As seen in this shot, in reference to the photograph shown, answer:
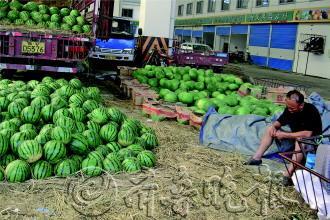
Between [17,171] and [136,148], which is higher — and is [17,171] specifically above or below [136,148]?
below

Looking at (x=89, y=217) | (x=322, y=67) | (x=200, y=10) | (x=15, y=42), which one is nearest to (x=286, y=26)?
(x=322, y=67)

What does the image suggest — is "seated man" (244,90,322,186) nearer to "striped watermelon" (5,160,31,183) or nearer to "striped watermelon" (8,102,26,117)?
"striped watermelon" (5,160,31,183)

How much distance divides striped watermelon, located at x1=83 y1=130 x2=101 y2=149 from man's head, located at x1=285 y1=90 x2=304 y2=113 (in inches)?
101

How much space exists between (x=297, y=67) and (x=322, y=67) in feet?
9.79

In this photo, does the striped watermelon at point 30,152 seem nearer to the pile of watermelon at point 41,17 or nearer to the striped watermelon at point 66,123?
the striped watermelon at point 66,123

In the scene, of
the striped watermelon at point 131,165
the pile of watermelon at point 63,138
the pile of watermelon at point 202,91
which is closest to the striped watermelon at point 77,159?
the pile of watermelon at point 63,138

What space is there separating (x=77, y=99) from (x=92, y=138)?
4.18 ft

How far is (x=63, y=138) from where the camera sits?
493cm

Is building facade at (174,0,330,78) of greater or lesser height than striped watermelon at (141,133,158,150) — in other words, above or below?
above

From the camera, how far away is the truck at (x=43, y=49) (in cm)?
950

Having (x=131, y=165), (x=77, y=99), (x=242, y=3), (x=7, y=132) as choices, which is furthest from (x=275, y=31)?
(x=7, y=132)

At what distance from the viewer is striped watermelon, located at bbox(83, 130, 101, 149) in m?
5.21

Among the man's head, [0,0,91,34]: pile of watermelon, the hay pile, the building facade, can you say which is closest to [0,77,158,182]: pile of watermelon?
the hay pile

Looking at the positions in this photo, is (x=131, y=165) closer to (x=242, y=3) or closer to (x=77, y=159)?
(x=77, y=159)
